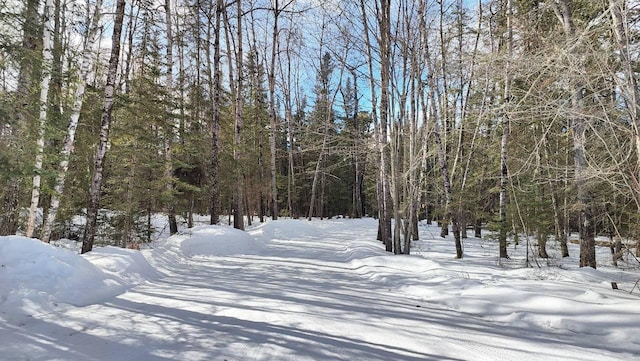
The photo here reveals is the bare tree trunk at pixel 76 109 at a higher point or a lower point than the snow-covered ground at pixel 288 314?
higher

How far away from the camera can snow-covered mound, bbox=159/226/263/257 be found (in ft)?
30.6

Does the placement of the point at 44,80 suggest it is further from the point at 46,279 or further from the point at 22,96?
the point at 46,279

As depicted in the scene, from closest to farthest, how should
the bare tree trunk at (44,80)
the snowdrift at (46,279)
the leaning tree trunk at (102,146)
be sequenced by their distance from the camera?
the snowdrift at (46,279) → the bare tree trunk at (44,80) → the leaning tree trunk at (102,146)

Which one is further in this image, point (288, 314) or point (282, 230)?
point (282, 230)

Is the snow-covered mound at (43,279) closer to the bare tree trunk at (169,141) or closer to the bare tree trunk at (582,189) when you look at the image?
the bare tree trunk at (169,141)

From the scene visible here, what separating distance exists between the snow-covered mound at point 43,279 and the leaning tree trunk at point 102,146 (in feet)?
7.72

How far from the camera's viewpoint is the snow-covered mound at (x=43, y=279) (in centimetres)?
414

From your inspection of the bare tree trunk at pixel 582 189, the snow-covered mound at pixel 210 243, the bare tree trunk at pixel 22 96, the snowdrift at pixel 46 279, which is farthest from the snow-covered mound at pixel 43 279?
the bare tree trunk at pixel 582 189

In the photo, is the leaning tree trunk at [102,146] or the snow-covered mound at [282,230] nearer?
the leaning tree trunk at [102,146]

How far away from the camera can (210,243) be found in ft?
34.0

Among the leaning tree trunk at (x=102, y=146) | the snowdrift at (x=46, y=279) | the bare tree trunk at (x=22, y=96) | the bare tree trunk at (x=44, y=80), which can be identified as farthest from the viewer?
the leaning tree trunk at (x=102, y=146)

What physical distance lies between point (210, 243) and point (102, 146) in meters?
4.08

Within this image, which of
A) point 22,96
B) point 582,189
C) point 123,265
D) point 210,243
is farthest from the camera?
point 210,243

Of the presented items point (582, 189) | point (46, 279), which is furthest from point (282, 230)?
point (46, 279)
